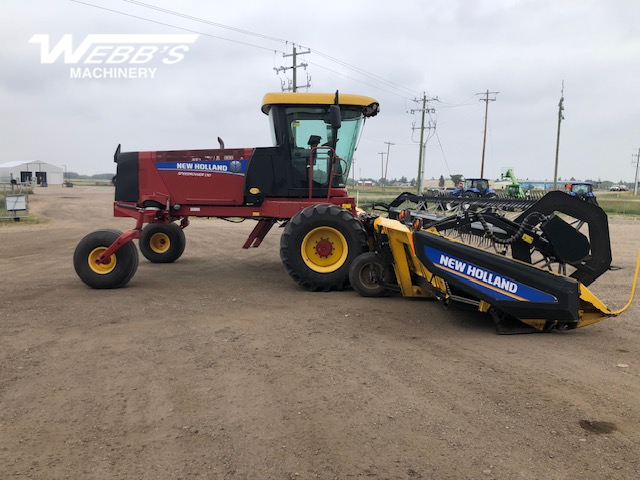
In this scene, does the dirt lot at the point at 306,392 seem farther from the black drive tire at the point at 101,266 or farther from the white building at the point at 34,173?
the white building at the point at 34,173

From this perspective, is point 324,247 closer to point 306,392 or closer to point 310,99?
point 310,99

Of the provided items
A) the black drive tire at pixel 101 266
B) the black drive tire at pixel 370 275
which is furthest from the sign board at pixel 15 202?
the black drive tire at pixel 370 275

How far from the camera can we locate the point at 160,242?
34.2ft

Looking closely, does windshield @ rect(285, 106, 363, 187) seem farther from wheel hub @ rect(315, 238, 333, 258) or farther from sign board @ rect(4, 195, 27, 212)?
sign board @ rect(4, 195, 27, 212)

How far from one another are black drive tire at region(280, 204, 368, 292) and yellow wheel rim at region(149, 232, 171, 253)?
3872 mm

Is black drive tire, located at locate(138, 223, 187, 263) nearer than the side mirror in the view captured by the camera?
No

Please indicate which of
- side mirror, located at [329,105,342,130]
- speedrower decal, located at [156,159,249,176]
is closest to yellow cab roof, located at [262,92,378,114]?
side mirror, located at [329,105,342,130]

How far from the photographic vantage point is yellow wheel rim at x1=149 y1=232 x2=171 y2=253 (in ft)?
34.0

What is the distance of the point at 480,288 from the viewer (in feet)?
17.4

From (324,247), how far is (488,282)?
282 cm

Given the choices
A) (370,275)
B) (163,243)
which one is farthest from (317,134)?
(163,243)

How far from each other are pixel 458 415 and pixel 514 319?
2318 mm

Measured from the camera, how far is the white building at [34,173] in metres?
73.6

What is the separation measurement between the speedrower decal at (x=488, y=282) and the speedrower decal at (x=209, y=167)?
13.7 feet
